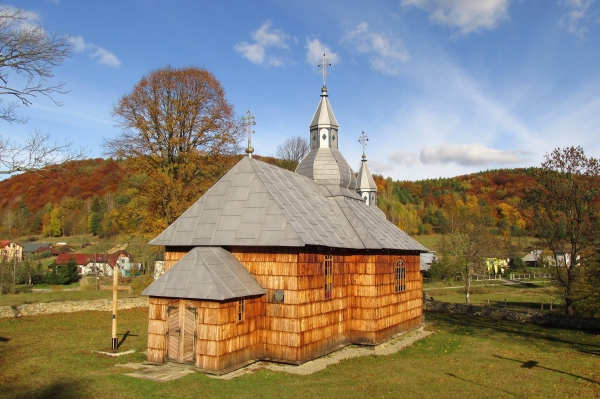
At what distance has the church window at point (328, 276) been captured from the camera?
15.9 meters

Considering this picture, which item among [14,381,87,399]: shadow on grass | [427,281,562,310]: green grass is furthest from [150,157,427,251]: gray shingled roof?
[427,281,562,310]: green grass

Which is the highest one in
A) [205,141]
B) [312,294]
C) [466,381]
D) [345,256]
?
[205,141]

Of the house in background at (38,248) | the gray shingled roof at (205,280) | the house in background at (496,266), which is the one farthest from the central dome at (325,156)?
the house in background at (38,248)

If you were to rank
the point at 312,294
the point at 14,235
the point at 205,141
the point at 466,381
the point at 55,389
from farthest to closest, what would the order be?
1. the point at 14,235
2. the point at 205,141
3. the point at 312,294
4. the point at 466,381
5. the point at 55,389

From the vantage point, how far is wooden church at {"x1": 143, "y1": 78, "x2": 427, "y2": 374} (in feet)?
42.5

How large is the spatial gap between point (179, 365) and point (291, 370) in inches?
126

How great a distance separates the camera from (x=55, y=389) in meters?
10.2

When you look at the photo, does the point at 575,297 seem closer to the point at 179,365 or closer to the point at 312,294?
the point at 312,294

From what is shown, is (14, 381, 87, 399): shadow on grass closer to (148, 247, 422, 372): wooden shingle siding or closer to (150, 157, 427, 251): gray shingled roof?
(148, 247, 422, 372): wooden shingle siding

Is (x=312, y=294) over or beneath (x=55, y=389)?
over

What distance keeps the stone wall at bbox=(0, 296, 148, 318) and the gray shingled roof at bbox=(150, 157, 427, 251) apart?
387 inches

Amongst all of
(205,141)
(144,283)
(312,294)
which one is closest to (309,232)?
(312,294)

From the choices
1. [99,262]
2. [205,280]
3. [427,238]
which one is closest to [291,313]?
[205,280]

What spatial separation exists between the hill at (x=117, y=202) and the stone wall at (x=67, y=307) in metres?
13.3
